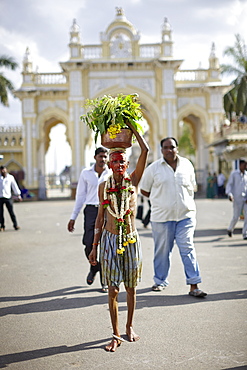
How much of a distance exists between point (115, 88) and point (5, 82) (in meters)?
8.23

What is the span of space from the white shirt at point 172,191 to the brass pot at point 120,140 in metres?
1.86

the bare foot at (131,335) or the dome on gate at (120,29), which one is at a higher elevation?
the dome on gate at (120,29)

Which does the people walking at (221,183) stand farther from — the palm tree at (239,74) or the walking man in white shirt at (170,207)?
the walking man in white shirt at (170,207)

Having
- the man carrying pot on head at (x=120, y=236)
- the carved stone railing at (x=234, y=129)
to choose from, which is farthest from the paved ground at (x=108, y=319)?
the carved stone railing at (x=234, y=129)

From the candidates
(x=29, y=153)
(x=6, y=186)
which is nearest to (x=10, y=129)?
(x=29, y=153)

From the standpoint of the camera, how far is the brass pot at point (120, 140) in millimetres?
4133

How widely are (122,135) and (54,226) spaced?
10.7 meters

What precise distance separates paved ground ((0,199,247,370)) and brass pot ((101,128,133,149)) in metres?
1.78

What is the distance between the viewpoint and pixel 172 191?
5.94 metres

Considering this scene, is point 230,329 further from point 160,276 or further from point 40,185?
point 40,185

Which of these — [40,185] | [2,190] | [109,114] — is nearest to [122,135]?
[109,114]

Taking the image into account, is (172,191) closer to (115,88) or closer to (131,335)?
(131,335)

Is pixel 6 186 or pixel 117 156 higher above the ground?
pixel 117 156

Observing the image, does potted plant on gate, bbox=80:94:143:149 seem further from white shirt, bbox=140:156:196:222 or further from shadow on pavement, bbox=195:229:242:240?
shadow on pavement, bbox=195:229:242:240
